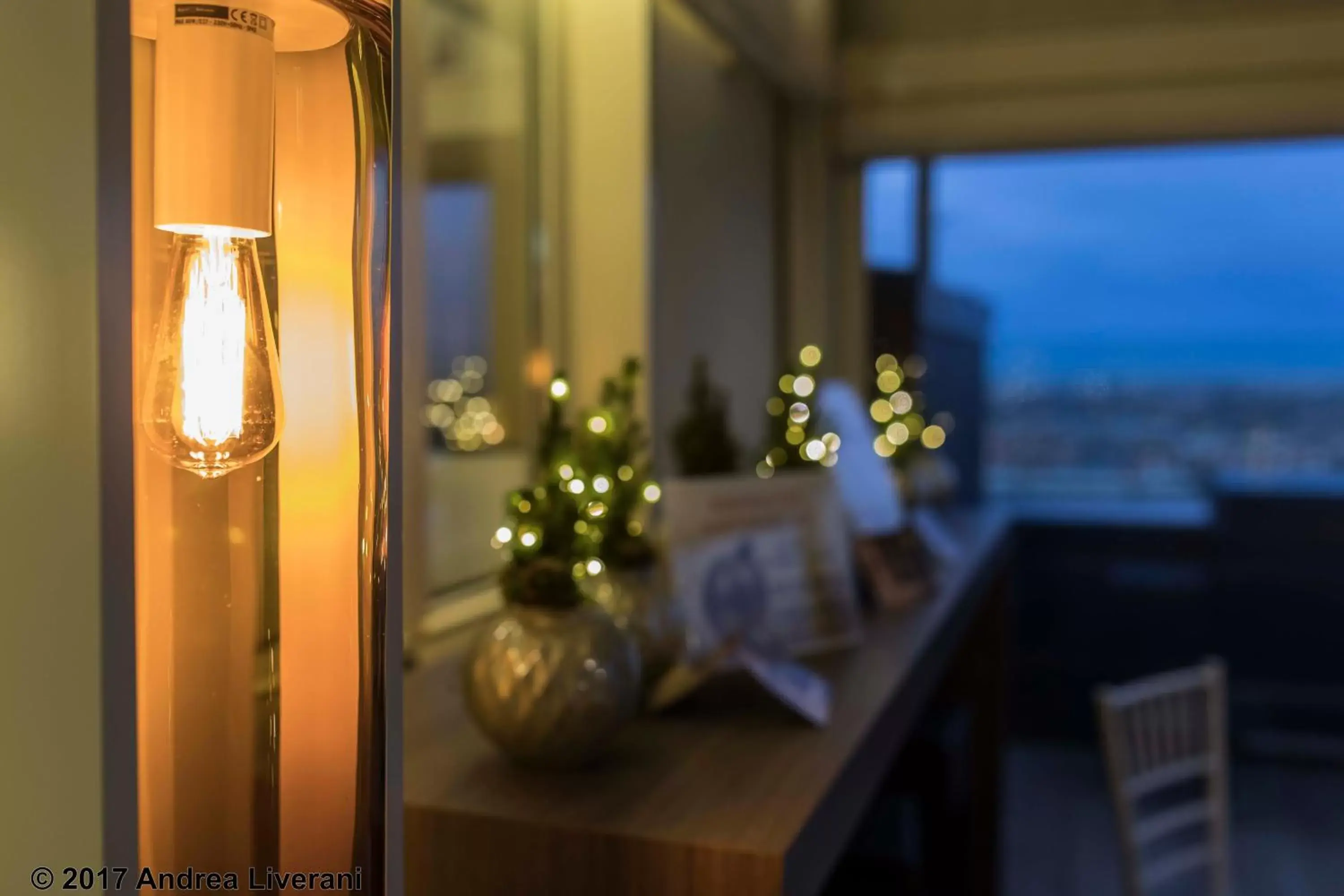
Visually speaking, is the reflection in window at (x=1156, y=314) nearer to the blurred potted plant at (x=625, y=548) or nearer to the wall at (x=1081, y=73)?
the wall at (x=1081, y=73)

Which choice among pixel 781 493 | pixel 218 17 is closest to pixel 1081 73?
pixel 781 493

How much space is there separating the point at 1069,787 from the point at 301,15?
3.95m

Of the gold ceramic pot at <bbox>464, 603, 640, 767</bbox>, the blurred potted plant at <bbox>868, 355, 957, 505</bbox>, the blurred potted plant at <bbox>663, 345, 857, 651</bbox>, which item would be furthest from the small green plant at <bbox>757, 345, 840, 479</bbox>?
the gold ceramic pot at <bbox>464, 603, 640, 767</bbox>

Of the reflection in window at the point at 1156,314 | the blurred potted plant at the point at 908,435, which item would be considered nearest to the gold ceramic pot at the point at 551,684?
the blurred potted plant at the point at 908,435

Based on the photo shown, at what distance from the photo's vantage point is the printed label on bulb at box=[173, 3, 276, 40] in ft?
1.93

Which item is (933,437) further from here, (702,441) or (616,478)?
(616,478)

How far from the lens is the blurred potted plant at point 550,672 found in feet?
3.18

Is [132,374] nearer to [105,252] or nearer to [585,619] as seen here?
[105,252]

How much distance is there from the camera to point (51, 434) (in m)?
0.49

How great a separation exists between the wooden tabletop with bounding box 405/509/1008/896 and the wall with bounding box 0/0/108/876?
48 centimetres

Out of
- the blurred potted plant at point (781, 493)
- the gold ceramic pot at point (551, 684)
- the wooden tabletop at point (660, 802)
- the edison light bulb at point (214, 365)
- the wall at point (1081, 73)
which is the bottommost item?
the wooden tabletop at point (660, 802)

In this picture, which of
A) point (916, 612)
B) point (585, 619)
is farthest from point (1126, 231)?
point (585, 619)

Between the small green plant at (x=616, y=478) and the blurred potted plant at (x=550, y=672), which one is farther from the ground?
the small green plant at (x=616, y=478)

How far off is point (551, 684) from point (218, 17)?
577 millimetres
